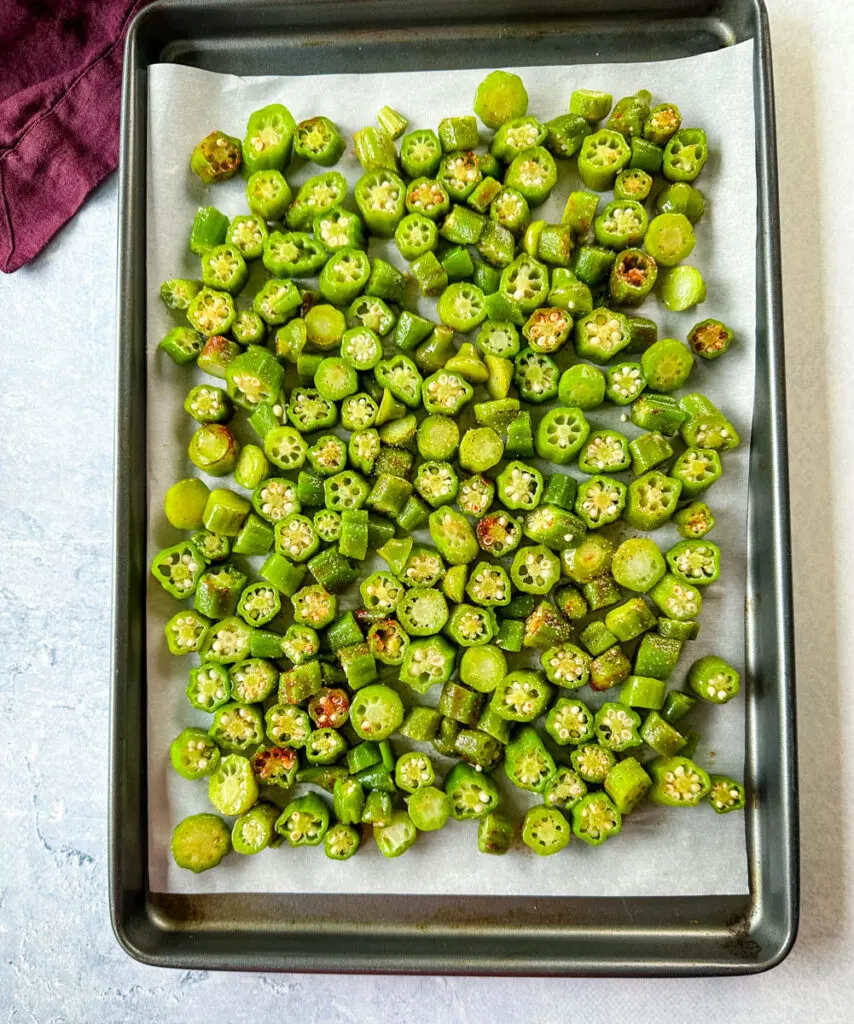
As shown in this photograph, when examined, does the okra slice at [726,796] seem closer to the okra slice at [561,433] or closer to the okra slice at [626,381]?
the okra slice at [561,433]

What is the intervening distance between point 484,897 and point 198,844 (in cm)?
95

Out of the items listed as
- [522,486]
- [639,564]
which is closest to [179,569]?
[522,486]

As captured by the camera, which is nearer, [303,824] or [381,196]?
[303,824]

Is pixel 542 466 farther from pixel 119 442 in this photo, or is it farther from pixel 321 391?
pixel 119 442

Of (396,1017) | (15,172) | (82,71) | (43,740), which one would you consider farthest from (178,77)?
(396,1017)

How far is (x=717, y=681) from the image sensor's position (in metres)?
2.92

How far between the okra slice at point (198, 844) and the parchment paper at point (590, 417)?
6 centimetres

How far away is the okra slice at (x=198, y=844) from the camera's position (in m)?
2.98

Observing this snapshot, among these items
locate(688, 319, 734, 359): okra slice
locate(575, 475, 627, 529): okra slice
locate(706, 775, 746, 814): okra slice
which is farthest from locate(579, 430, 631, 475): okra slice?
locate(706, 775, 746, 814): okra slice

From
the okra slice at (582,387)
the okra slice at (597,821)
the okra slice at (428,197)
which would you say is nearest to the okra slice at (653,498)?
the okra slice at (582,387)

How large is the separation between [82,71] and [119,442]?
56.2 inches

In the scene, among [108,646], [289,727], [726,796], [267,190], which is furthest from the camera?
[108,646]

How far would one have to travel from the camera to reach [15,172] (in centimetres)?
333

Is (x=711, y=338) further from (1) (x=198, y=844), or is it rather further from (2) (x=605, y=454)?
(1) (x=198, y=844)
